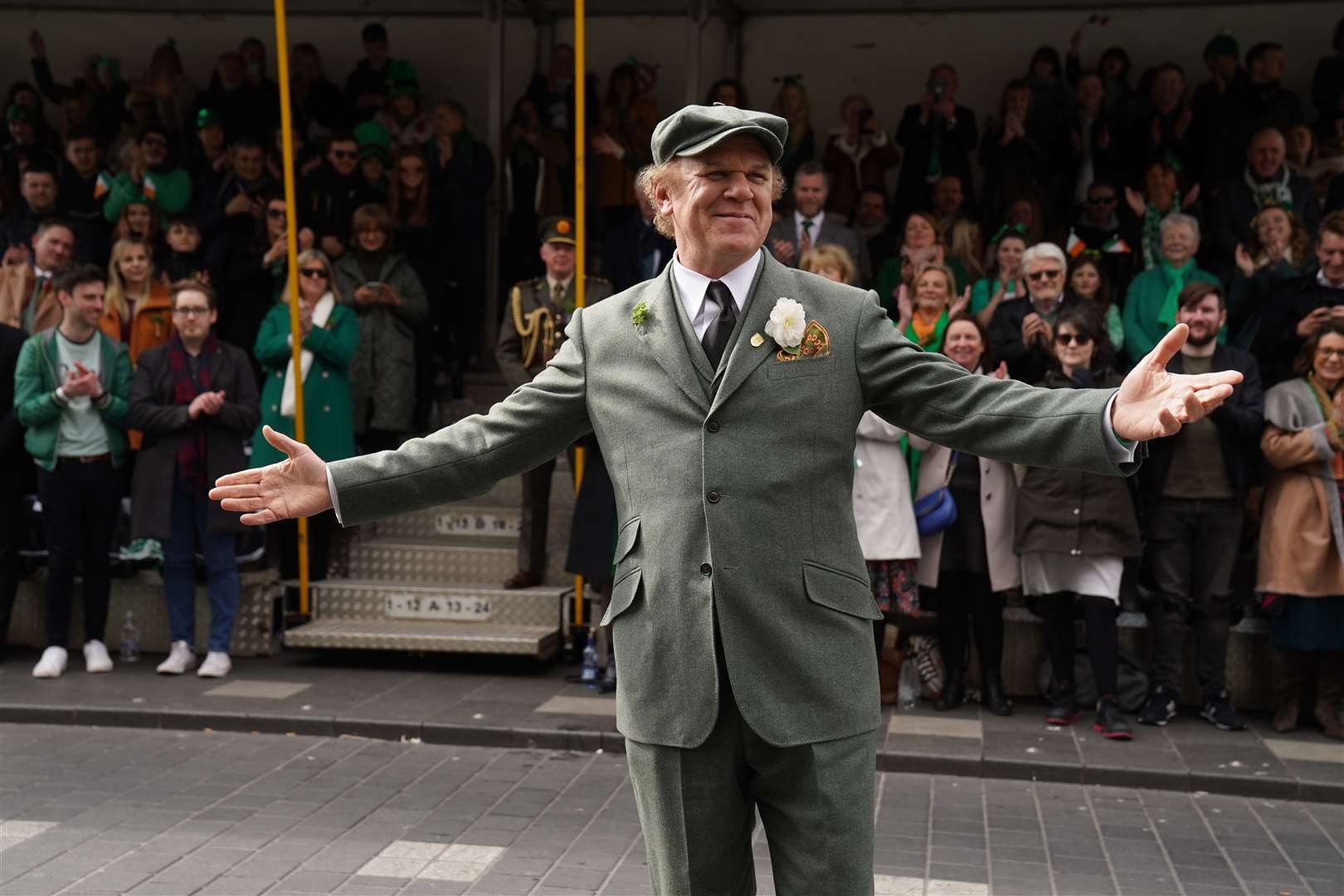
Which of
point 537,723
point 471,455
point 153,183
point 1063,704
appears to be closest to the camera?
point 471,455

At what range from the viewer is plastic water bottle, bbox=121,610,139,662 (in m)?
9.19

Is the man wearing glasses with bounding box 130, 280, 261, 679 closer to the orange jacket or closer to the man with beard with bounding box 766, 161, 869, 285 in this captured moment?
the orange jacket

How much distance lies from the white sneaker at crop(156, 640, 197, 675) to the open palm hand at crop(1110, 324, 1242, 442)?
22.9 ft

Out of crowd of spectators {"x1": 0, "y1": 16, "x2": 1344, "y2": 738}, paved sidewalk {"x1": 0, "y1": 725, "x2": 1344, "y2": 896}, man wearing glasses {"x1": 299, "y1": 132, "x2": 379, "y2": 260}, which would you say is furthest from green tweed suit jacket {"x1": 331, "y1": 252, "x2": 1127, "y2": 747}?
man wearing glasses {"x1": 299, "y1": 132, "x2": 379, "y2": 260}

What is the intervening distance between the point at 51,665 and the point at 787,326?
22.4 ft

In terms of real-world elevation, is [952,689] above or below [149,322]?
below

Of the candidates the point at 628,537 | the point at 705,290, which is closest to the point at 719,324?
the point at 705,290

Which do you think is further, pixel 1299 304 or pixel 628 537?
pixel 1299 304

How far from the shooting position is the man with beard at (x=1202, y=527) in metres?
7.77

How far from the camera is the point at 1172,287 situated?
880cm

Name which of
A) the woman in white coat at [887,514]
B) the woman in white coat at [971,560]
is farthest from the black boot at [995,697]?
the woman in white coat at [887,514]

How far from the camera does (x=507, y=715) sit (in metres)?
7.77

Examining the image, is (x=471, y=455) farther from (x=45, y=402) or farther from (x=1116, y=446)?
(x=45, y=402)

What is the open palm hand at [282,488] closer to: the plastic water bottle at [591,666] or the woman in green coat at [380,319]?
the plastic water bottle at [591,666]
